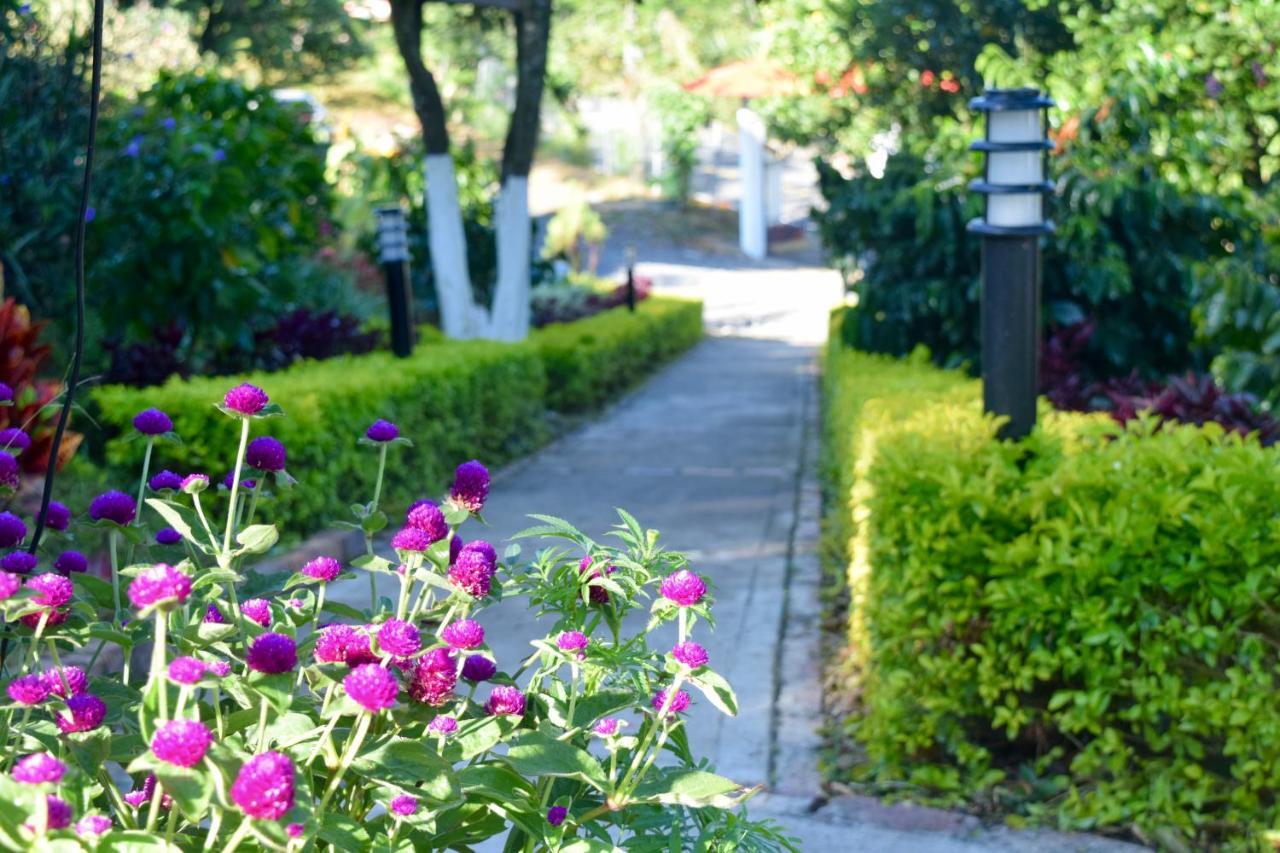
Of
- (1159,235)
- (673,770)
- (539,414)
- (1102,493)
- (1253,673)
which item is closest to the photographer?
(673,770)

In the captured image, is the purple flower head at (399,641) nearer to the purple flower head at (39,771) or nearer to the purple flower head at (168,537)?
the purple flower head at (39,771)

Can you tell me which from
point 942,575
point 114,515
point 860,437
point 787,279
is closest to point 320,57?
point 787,279

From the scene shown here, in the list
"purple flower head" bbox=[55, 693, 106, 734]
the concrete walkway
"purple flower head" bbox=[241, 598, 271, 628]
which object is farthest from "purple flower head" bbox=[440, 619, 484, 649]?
the concrete walkway

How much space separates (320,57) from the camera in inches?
986

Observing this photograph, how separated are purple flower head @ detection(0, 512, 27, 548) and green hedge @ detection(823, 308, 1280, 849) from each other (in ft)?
9.05

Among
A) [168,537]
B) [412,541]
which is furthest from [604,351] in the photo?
[412,541]

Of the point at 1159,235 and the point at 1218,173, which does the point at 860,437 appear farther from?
the point at 1218,173

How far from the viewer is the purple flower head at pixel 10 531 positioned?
2004mm

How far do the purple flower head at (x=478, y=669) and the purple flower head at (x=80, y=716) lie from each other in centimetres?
51

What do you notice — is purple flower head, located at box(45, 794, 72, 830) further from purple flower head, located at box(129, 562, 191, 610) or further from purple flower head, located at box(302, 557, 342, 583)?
purple flower head, located at box(302, 557, 342, 583)

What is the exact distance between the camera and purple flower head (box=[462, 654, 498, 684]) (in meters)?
2.03

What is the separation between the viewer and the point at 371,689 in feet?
4.81

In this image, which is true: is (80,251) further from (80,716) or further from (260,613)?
(80,716)

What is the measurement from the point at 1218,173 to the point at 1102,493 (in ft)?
17.0
